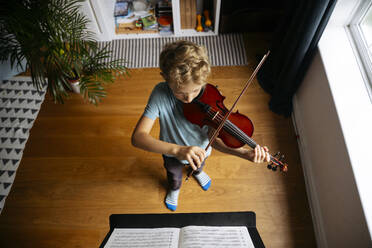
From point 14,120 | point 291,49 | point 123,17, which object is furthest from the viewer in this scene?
point 123,17

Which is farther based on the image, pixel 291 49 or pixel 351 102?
pixel 291 49

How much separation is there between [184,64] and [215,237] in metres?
0.64

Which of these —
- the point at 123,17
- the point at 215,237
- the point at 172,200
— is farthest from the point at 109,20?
the point at 215,237

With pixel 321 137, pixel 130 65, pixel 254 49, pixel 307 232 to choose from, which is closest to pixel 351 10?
pixel 321 137

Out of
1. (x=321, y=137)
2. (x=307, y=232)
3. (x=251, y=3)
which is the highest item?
(x=251, y=3)

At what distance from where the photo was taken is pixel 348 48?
1470 mm

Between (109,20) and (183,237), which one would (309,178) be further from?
(109,20)

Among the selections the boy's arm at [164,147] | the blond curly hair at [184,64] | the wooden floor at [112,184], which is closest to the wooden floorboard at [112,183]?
the wooden floor at [112,184]

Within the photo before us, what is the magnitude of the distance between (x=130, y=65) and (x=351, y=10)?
1829 millimetres

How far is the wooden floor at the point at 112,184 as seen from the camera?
157 cm

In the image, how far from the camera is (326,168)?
4.75ft

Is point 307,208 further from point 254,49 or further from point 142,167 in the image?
point 254,49

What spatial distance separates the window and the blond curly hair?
105cm

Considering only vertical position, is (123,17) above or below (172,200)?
above
